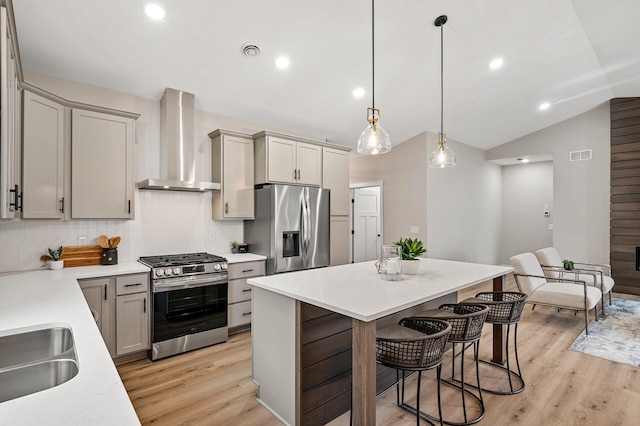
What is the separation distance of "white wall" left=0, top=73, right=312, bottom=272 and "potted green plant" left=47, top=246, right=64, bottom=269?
123 mm

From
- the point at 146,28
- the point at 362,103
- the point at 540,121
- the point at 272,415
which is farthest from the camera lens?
the point at 540,121

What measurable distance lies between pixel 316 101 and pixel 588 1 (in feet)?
9.74

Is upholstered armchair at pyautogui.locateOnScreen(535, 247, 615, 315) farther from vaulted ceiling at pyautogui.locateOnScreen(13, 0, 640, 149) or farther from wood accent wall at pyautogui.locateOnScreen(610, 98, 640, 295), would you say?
vaulted ceiling at pyautogui.locateOnScreen(13, 0, 640, 149)

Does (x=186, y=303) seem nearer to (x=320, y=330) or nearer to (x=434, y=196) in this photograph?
(x=320, y=330)

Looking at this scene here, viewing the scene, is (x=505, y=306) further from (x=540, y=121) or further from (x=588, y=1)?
(x=540, y=121)

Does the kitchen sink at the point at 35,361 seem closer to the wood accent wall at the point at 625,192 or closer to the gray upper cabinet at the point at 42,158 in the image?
the gray upper cabinet at the point at 42,158

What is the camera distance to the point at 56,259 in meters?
2.97

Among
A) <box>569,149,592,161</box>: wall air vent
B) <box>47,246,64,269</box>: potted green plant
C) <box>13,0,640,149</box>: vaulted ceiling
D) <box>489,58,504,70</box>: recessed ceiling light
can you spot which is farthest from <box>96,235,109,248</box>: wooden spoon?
<box>569,149,592,161</box>: wall air vent

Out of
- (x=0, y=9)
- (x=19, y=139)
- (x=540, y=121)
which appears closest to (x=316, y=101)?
(x=19, y=139)

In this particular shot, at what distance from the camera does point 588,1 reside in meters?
3.31

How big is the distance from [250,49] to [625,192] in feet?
21.3

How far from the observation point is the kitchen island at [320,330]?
5.38 ft

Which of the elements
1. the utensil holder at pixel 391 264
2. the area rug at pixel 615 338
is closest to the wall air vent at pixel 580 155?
the area rug at pixel 615 338

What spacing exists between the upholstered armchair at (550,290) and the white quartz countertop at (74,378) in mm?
4451
